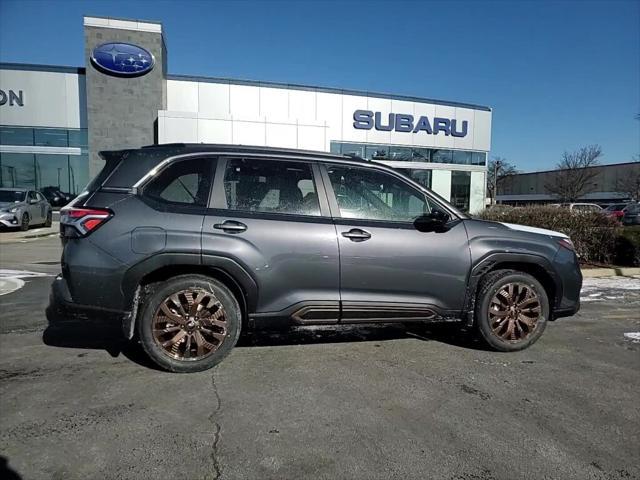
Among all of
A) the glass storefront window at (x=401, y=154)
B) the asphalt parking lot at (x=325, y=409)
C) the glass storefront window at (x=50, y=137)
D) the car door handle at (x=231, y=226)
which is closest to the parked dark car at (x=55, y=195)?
the glass storefront window at (x=50, y=137)

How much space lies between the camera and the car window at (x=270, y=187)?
396 cm

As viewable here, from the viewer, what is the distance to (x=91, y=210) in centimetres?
369

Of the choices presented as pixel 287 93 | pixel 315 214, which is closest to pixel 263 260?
pixel 315 214

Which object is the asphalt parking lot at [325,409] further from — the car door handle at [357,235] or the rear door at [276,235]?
the car door handle at [357,235]

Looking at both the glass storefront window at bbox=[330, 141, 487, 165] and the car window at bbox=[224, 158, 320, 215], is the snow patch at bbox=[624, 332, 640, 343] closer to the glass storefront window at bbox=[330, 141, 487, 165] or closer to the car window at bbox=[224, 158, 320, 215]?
the car window at bbox=[224, 158, 320, 215]

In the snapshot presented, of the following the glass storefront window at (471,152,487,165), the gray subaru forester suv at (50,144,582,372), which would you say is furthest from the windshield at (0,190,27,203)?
the glass storefront window at (471,152,487,165)

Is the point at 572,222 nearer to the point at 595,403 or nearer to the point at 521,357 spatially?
the point at 521,357

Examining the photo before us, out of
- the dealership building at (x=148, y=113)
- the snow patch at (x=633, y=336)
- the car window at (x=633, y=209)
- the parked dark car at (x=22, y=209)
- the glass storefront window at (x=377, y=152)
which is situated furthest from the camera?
the glass storefront window at (x=377, y=152)

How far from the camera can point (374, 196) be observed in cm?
428

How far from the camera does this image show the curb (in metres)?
9.56

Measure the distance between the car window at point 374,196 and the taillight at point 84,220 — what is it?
1966 millimetres

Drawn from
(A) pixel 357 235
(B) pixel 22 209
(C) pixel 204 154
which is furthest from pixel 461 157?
(C) pixel 204 154

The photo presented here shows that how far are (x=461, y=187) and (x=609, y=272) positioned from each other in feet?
73.9

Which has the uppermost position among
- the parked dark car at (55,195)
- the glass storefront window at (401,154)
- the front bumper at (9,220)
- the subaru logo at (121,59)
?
the subaru logo at (121,59)
